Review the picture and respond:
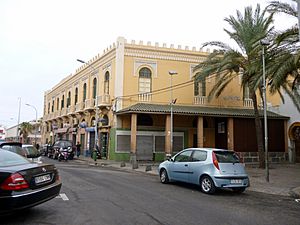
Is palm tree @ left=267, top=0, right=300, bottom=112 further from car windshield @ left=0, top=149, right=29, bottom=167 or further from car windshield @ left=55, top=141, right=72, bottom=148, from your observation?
car windshield @ left=55, top=141, right=72, bottom=148

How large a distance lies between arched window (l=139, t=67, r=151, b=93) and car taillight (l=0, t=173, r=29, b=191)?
2234 centimetres

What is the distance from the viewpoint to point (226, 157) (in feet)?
36.7

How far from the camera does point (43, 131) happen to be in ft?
180

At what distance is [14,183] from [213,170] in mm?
6706

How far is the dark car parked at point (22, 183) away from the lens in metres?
5.77

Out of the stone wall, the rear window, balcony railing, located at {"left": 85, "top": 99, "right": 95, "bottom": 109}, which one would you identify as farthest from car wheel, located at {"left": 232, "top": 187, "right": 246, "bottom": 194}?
balcony railing, located at {"left": 85, "top": 99, "right": 95, "bottom": 109}

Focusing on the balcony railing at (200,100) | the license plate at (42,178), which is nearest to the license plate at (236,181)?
the license plate at (42,178)

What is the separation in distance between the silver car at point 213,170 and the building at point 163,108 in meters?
13.1

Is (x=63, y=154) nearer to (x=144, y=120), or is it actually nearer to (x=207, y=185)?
(x=144, y=120)

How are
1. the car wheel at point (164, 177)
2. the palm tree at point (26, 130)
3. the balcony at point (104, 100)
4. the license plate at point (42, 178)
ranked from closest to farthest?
the license plate at point (42, 178), the car wheel at point (164, 177), the balcony at point (104, 100), the palm tree at point (26, 130)

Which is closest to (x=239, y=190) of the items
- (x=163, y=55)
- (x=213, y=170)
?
(x=213, y=170)

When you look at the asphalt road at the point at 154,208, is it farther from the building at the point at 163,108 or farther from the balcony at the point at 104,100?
the balcony at the point at 104,100

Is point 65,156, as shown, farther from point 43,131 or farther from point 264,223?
point 43,131

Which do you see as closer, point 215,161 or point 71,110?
point 215,161
